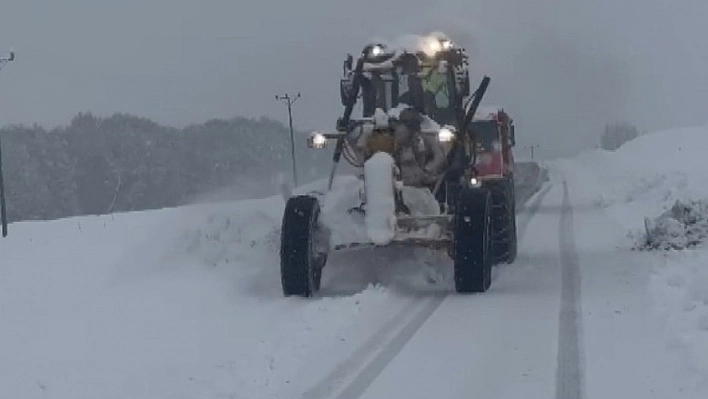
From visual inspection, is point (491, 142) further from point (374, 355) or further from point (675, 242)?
point (374, 355)

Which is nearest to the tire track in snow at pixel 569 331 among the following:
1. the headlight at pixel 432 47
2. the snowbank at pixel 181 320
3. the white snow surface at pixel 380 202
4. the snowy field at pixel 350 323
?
the snowy field at pixel 350 323

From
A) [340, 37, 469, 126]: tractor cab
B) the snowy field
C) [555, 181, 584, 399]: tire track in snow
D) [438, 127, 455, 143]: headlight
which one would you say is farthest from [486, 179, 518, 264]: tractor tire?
[438, 127, 455, 143]: headlight

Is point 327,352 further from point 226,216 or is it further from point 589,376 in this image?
point 226,216

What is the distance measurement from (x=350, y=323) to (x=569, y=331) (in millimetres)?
2106

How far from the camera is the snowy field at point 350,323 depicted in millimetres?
8664

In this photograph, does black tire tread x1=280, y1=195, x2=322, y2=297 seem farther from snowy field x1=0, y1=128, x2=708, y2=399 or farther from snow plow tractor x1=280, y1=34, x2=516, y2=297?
snowy field x1=0, y1=128, x2=708, y2=399

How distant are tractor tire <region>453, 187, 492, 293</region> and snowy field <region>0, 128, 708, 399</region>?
0.83 feet

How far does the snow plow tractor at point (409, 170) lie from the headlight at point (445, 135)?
14mm

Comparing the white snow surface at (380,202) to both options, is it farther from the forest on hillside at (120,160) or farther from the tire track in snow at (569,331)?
the forest on hillside at (120,160)

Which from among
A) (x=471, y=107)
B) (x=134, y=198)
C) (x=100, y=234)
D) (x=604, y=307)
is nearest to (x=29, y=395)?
(x=604, y=307)

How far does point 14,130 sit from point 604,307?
10164 cm

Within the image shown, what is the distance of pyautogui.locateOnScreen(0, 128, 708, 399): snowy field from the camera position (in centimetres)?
866

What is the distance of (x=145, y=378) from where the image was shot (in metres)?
9.27

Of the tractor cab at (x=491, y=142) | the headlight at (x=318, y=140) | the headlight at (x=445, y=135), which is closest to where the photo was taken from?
the headlight at (x=445, y=135)
